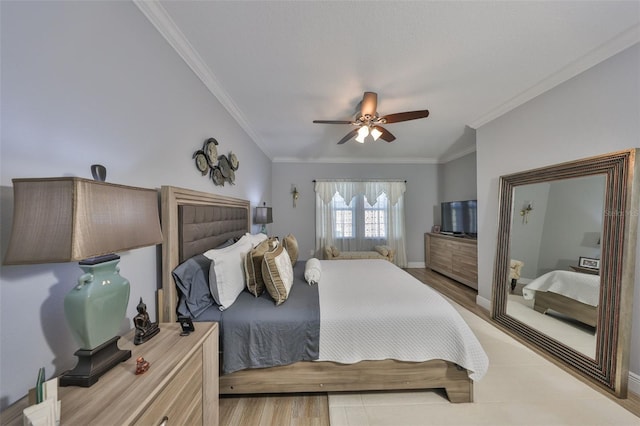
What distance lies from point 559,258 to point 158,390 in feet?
10.4

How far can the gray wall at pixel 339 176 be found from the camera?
519 centimetres

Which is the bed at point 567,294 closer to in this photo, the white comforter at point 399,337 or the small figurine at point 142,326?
the white comforter at point 399,337

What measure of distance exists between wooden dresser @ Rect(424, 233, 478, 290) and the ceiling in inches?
84.8

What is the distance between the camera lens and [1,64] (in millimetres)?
746

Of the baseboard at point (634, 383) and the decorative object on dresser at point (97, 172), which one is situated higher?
the decorative object on dresser at point (97, 172)

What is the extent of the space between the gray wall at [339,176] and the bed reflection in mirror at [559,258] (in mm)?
2732

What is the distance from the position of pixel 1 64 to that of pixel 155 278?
1.17 meters

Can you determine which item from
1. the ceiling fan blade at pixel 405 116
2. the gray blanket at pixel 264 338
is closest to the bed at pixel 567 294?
the ceiling fan blade at pixel 405 116

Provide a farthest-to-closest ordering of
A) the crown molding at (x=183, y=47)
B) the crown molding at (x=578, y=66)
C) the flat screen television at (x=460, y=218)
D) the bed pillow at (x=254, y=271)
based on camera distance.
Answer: the flat screen television at (x=460, y=218) < the bed pillow at (x=254, y=271) < the crown molding at (x=578, y=66) < the crown molding at (x=183, y=47)

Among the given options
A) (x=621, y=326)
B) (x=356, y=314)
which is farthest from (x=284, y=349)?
(x=621, y=326)

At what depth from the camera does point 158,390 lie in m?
0.79

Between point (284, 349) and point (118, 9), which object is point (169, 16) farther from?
point (284, 349)

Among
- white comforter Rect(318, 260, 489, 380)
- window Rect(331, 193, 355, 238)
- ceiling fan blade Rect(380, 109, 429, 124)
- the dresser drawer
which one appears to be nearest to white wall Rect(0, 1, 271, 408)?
the dresser drawer

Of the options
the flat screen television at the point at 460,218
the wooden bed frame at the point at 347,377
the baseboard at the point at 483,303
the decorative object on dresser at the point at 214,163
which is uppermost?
the decorative object on dresser at the point at 214,163
